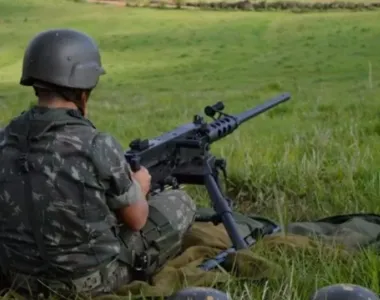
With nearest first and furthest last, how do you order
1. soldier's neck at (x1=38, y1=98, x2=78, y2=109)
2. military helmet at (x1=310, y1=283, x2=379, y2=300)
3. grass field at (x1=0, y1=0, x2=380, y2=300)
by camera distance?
military helmet at (x1=310, y1=283, x2=379, y2=300), soldier's neck at (x1=38, y1=98, x2=78, y2=109), grass field at (x1=0, y1=0, x2=380, y2=300)

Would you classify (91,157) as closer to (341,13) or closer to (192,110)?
(192,110)

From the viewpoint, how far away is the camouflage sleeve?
4445mm

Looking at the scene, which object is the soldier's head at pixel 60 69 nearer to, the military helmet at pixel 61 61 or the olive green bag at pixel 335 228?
the military helmet at pixel 61 61

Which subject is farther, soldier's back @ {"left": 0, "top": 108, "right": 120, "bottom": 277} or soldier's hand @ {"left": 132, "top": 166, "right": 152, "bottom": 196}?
soldier's hand @ {"left": 132, "top": 166, "right": 152, "bottom": 196}

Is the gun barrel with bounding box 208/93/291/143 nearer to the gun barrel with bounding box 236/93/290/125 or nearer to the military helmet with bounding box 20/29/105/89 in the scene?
the gun barrel with bounding box 236/93/290/125

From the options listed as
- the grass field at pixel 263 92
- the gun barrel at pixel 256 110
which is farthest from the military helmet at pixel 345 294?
the gun barrel at pixel 256 110

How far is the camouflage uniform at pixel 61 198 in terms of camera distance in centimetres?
442

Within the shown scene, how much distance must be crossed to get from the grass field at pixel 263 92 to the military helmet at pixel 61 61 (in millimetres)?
1187

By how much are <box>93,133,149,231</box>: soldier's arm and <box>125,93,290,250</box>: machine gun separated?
0.60m

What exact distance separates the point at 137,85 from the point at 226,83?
2.31m

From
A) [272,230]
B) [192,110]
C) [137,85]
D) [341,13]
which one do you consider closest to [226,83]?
[137,85]

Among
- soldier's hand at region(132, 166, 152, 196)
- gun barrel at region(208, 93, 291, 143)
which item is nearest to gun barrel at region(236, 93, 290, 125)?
gun barrel at region(208, 93, 291, 143)

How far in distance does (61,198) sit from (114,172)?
0.85ft

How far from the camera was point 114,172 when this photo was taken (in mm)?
4469
